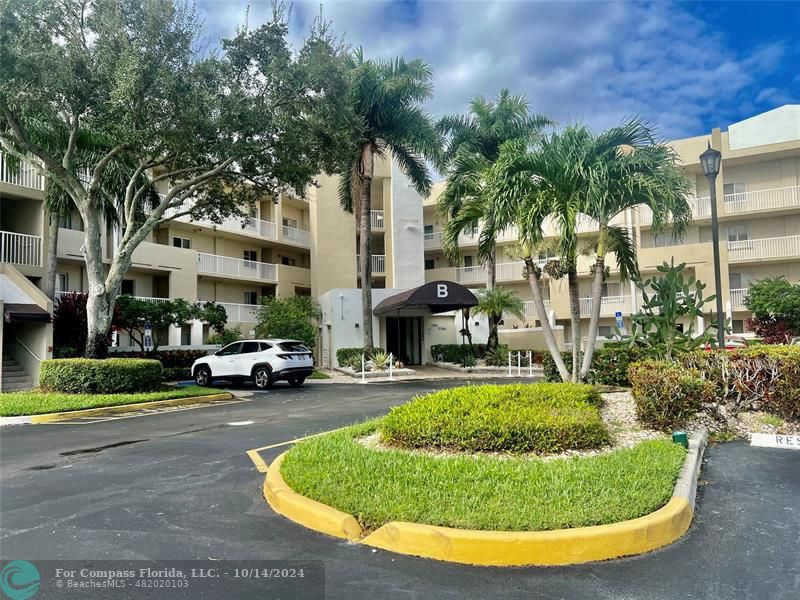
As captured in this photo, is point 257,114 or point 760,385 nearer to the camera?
point 760,385

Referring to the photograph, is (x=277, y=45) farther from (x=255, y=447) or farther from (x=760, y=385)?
(x=760, y=385)

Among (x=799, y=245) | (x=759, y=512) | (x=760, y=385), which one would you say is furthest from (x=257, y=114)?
(x=799, y=245)

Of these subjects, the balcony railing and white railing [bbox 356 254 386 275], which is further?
the balcony railing

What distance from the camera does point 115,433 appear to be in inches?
409

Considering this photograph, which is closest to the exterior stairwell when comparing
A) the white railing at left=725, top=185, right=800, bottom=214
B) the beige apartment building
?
the beige apartment building

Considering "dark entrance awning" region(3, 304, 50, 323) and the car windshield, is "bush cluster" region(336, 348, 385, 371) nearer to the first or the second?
the car windshield

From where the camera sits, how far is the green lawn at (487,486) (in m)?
4.59

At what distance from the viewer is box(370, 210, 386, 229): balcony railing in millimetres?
35781

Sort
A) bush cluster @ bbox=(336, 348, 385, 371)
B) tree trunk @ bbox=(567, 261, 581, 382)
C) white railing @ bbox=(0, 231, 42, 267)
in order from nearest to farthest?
1. tree trunk @ bbox=(567, 261, 581, 382)
2. white railing @ bbox=(0, 231, 42, 267)
3. bush cluster @ bbox=(336, 348, 385, 371)

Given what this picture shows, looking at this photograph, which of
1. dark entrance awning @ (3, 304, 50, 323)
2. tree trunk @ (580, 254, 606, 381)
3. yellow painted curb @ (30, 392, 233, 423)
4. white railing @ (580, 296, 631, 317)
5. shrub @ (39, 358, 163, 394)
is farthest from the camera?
white railing @ (580, 296, 631, 317)

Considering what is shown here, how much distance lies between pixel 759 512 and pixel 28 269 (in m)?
21.9

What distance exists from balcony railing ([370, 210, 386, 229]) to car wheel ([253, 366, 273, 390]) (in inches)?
693

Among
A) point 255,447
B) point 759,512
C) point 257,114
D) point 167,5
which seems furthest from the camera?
point 257,114

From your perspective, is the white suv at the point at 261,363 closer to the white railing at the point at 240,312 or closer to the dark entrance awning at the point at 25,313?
the dark entrance awning at the point at 25,313
